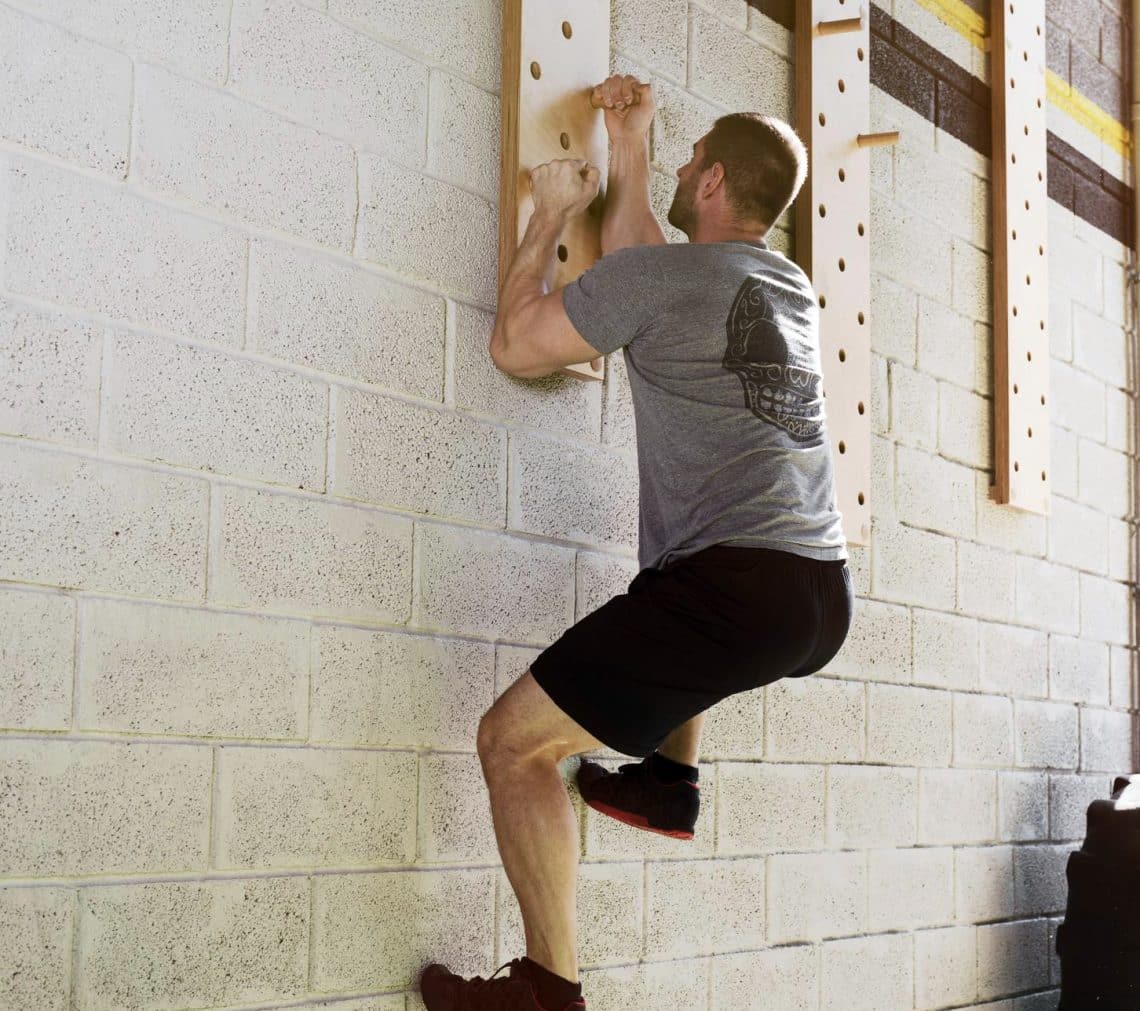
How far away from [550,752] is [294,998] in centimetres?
55

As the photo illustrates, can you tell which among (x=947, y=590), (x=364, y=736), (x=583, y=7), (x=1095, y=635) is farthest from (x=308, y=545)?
(x=1095, y=635)

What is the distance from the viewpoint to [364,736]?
2.59 m

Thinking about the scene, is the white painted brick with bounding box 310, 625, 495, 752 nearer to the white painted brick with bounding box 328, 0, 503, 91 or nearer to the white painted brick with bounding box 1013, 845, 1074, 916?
the white painted brick with bounding box 328, 0, 503, 91

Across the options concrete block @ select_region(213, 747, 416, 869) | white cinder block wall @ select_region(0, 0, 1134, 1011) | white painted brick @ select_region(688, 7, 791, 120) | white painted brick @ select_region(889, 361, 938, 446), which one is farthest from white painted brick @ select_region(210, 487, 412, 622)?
white painted brick @ select_region(889, 361, 938, 446)

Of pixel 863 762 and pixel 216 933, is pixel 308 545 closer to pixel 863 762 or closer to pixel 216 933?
pixel 216 933

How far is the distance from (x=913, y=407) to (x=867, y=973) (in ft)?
4.72

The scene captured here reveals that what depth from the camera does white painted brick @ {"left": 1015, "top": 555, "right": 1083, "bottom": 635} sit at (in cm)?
452

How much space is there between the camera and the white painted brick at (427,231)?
8.86 ft

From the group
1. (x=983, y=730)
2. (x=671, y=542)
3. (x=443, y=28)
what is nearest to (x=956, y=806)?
(x=983, y=730)

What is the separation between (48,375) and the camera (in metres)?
2.18

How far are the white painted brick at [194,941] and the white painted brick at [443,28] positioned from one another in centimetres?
145

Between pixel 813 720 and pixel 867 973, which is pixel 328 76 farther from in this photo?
pixel 867 973

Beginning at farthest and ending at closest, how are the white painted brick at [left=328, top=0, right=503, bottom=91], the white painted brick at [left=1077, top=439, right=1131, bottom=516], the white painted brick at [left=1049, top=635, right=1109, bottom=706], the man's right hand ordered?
the white painted brick at [left=1077, top=439, right=1131, bottom=516] < the white painted brick at [left=1049, top=635, right=1109, bottom=706] < the man's right hand < the white painted brick at [left=328, top=0, right=503, bottom=91]

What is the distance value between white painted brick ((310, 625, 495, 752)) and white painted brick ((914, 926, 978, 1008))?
1.73 meters
